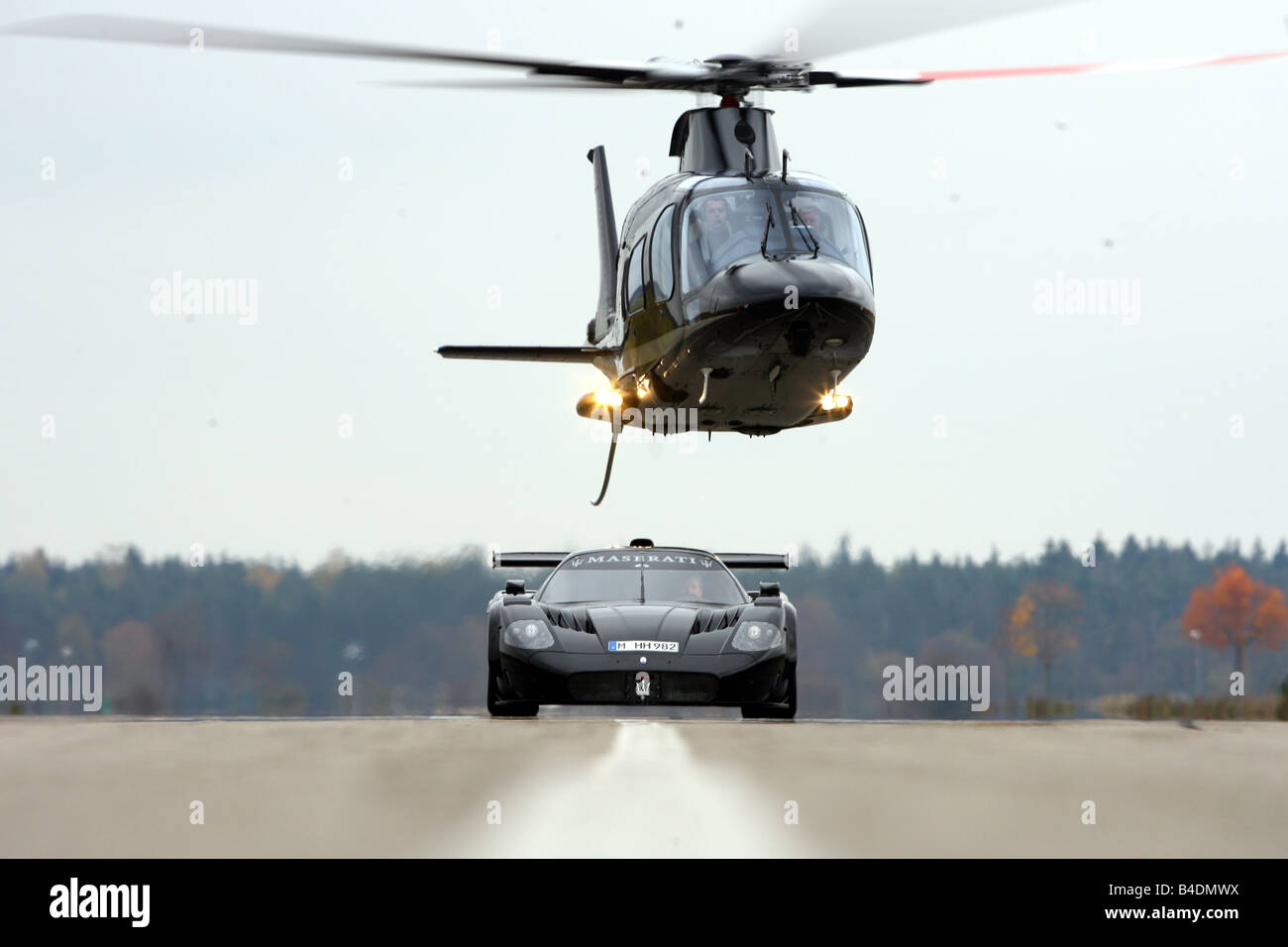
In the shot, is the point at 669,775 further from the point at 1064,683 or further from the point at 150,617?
the point at 1064,683

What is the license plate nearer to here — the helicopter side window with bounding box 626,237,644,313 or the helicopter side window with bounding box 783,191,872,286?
the helicopter side window with bounding box 783,191,872,286

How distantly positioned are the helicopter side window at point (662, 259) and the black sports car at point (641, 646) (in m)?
5.81

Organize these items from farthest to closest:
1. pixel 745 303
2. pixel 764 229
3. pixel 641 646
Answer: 1. pixel 764 229
2. pixel 745 303
3. pixel 641 646

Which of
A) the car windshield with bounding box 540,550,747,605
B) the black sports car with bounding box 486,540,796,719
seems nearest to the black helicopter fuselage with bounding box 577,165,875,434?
the car windshield with bounding box 540,550,747,605

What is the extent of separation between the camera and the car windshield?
1472cm

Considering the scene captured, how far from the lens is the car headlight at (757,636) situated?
539 inches

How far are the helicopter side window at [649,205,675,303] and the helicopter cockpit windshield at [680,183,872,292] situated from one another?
0.36 meters

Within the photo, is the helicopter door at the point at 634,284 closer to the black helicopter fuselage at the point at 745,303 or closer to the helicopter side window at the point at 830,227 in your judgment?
the black helicopter fuselage at the point at 745,303

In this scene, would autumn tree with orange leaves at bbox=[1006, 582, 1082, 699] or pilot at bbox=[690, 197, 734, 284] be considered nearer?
pilot at bbox=[690, 197, 734, 284]

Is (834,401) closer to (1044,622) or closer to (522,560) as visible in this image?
(522,560)

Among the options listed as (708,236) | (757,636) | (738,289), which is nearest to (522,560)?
(757,636)

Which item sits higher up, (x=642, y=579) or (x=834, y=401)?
(x=834, y=401)

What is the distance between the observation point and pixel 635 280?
21.2 meters

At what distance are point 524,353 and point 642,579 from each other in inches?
411
